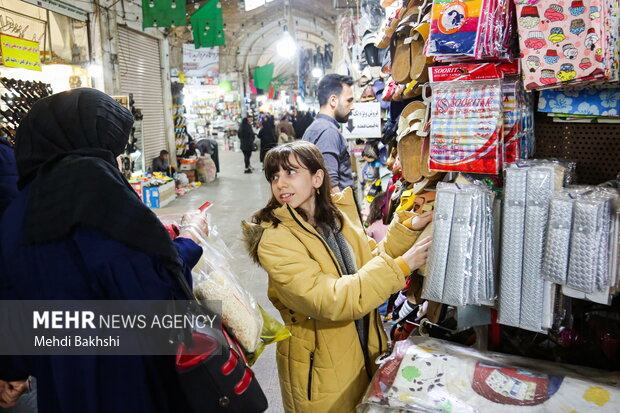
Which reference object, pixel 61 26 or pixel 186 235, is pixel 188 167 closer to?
pixel 61 26

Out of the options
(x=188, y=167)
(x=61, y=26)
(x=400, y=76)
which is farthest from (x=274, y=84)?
(x=400, y=76)

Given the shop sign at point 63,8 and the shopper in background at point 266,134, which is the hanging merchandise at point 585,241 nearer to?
the shop sign at point 63,8

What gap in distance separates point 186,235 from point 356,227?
2.26ft

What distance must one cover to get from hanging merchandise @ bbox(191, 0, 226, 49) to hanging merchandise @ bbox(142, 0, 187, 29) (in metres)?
1.54

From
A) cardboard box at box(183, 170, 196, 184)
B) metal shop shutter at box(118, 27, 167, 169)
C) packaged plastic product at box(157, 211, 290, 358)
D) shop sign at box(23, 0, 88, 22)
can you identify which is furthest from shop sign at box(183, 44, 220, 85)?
packaged plastic product at box(157, 211, 290, 358)

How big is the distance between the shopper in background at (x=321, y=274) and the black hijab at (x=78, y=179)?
451mm

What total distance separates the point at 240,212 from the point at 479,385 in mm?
7652

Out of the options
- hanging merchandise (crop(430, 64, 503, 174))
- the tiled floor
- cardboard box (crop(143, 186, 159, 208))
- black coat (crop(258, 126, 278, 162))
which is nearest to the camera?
hanging merchandise (crop(430, 64, 503, 174))

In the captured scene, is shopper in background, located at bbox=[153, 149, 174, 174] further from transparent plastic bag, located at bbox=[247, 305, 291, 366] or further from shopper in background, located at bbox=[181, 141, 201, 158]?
transparent plastic bag, located at bbox=[247, 305, 291, 366]

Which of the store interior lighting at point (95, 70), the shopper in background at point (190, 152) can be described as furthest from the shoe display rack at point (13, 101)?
the shopper in background at point (190, 152)

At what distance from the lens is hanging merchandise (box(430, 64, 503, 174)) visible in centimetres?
158

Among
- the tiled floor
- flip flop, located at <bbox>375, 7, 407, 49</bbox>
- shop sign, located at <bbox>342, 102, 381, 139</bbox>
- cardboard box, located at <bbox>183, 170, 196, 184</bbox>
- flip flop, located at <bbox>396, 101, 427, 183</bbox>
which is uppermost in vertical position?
flip flop, located at <bbox>375, 7, 407, 49</bbox>

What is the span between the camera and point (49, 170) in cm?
133

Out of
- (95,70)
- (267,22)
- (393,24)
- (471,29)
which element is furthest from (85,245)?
(267,22)
